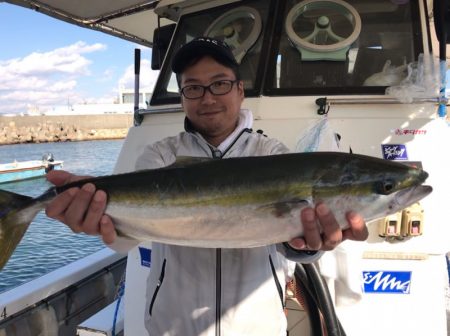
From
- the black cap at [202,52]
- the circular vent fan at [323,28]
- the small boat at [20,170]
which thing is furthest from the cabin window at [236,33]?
the small boat at [20,170]

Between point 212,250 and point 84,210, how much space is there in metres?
0.67

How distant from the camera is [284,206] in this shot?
177cm

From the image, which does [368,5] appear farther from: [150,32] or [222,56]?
[150,32]

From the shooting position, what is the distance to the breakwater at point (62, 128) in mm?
58125

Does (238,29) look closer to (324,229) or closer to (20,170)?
(324,229)

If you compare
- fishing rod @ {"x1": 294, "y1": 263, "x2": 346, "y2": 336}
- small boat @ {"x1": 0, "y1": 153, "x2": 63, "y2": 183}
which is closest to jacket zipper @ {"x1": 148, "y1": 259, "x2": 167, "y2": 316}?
fishing rod @ {"x1": 294, "y1": 263, "x2": 346, "y2": 336}

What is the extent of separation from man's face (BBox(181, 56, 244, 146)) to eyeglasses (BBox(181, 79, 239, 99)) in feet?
0.05

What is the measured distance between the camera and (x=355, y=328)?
324 centimetres

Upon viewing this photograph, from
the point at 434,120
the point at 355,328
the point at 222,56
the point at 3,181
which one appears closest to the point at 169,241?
the point at 222,56

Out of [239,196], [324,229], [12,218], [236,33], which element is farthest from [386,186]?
[236,33]

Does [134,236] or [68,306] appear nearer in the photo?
[134,236]

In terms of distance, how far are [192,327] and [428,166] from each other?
2315mm

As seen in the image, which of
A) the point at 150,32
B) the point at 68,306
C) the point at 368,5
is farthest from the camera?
the point at 150,32

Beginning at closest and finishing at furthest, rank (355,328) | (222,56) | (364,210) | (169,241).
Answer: (364,210)
(169,241)
(222,56)
(355,328)
